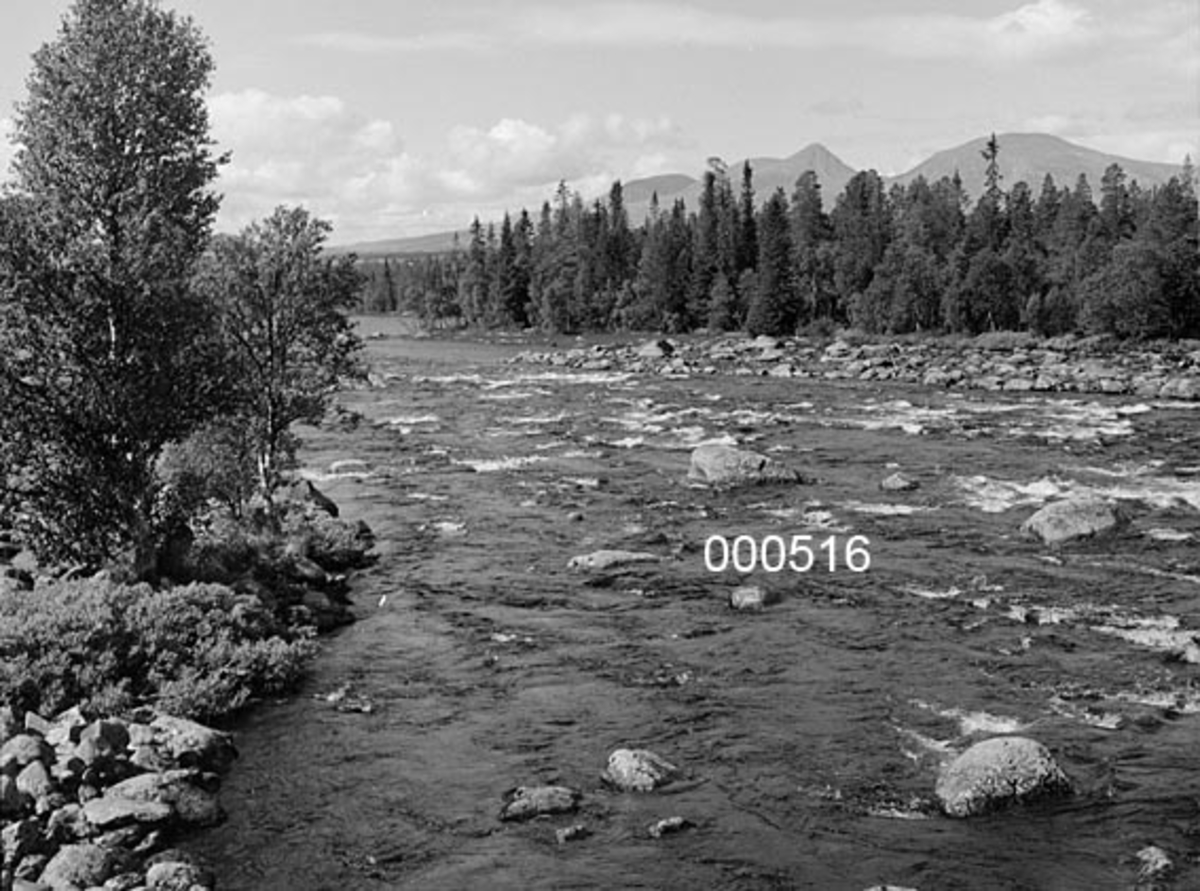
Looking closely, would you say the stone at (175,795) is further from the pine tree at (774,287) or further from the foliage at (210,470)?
the pine tree at (774,287)

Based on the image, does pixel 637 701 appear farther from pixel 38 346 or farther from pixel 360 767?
pixel 38 346

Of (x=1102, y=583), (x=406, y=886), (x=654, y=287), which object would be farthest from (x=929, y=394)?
(x=654, y=287)

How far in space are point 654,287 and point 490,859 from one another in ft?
495

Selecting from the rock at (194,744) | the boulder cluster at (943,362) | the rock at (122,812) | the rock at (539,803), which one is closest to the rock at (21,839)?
the rock at (122,812)

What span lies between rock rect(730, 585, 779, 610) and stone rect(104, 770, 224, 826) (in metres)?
16.0

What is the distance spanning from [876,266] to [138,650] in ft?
421

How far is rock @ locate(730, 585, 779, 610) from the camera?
103 feet

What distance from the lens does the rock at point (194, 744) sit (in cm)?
2098

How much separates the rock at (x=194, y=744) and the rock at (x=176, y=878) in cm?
436

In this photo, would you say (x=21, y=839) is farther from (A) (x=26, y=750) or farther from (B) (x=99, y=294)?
(B) (x=99, y=294)

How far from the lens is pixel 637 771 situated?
20.3 m

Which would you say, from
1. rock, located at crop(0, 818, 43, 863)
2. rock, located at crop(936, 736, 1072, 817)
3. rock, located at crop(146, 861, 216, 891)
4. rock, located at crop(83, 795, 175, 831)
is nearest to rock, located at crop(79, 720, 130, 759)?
rock, located at crop(83, 795, 175, 831)

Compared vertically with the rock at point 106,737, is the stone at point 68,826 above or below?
below

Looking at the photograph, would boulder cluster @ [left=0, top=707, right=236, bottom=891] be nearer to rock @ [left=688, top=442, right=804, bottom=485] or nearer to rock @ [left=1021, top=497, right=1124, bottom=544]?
rock @ [left=1021, top=497, right=1124, bottom=544]
